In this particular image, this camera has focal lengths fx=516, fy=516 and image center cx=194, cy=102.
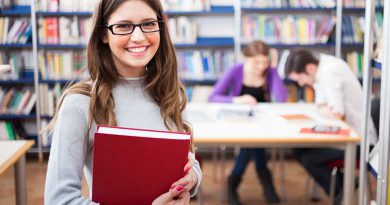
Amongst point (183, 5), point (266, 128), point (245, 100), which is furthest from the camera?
point (183, 5)

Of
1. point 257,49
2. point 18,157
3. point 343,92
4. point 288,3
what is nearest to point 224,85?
point 257,49

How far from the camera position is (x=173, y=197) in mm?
1305

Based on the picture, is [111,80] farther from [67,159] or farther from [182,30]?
[182,30]

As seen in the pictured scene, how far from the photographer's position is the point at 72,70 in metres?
4.77

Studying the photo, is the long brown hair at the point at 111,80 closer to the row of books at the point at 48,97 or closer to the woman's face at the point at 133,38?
the woman's face at the point at 133,38

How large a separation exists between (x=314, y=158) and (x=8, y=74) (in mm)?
2970

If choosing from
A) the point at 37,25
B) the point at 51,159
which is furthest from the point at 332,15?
the point at 51,159

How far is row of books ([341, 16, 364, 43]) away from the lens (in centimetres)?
472

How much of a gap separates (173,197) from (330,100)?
7.32 ft

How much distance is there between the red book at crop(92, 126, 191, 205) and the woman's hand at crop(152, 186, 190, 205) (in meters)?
0.02

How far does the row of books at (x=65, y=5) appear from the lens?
4676 millimetres

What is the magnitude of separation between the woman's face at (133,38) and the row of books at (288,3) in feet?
11.2

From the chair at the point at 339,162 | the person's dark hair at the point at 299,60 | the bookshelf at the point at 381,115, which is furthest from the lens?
the person's dark hair at the point at 299,60

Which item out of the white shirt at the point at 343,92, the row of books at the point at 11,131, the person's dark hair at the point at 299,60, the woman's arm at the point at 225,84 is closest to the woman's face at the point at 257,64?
the woman's arm at the point at 225,84
